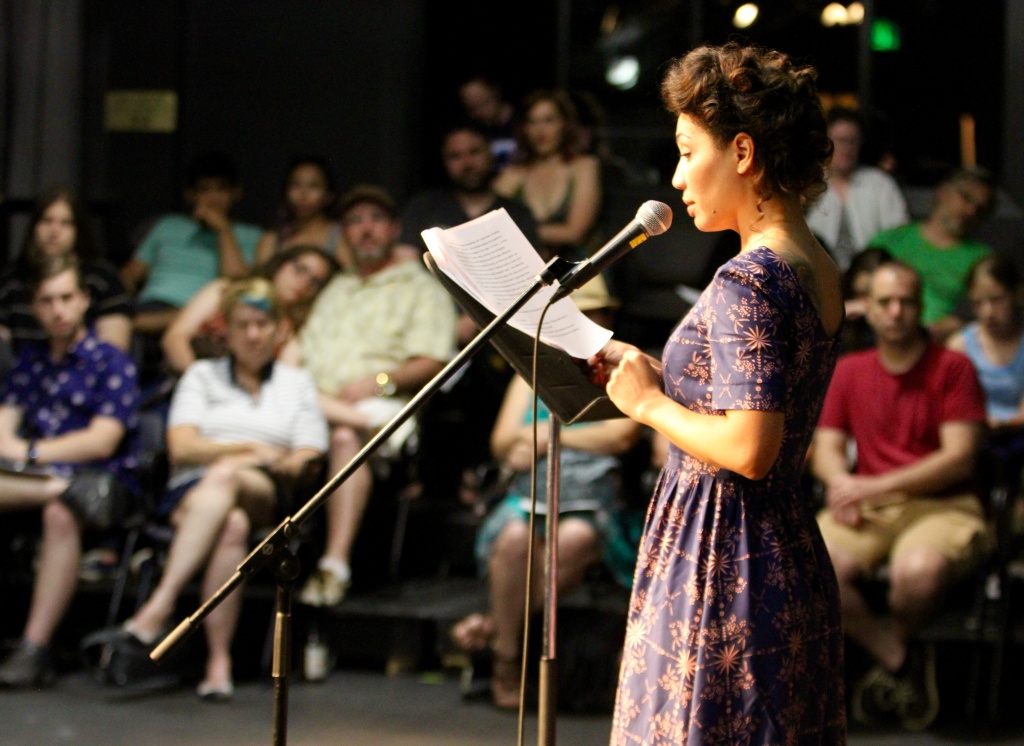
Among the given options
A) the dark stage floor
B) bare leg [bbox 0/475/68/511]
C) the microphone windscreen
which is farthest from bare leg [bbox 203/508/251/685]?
the microphone windscreen

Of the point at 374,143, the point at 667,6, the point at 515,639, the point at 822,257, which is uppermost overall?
the point at 667,6

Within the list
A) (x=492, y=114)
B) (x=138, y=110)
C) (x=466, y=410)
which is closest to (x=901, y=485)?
(x=466, y=410)

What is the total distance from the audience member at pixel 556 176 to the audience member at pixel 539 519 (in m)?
1.08

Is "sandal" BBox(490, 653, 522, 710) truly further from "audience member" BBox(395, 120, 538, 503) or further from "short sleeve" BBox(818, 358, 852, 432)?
"short sleeve" BBox(818, 358, 852, 432)

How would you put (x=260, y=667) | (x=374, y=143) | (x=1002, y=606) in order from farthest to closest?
(x=374, y=143) < (x=260, y=667) < (x=1002, y=606)

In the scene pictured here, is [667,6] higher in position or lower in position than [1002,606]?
higher

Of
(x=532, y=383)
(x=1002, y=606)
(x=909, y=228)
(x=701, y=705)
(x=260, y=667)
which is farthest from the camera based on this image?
(x=909, y=228)

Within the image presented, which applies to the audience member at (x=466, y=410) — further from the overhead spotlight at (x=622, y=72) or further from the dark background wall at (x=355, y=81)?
the overhead spotlight at (x=622, y=72)

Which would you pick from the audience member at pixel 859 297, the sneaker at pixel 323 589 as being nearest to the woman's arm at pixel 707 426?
the sneaker at pixel 323 589

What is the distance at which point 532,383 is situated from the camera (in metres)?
1.93

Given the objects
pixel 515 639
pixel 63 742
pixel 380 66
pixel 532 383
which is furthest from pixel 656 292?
pixel 532 383

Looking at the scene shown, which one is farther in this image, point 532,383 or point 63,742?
point 63,742

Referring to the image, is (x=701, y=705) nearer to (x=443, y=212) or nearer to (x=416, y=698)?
(x=416, y=698)

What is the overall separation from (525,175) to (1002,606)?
2.63 metres
